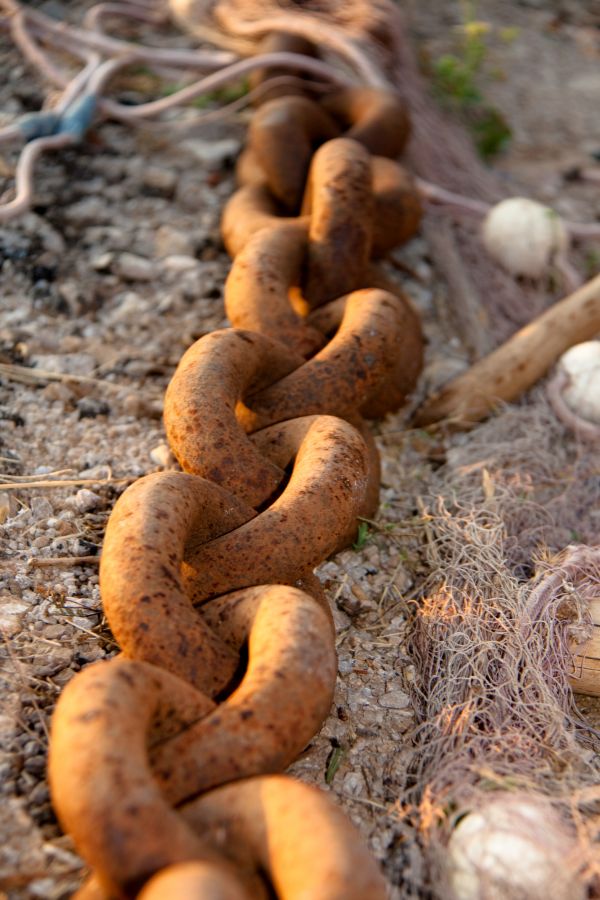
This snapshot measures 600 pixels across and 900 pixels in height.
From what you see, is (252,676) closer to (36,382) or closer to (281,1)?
(36,382)

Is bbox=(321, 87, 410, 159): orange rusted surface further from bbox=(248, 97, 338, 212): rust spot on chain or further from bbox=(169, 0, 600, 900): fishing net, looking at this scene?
bbox=(169, 0, 600, 900): fishing net

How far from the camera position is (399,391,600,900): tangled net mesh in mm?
1688

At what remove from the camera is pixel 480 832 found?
5.15 ft

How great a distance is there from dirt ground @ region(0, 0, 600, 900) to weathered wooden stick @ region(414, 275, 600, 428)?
94 mm

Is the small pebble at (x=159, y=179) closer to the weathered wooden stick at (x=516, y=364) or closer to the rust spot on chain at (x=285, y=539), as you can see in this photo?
the weathered wooden stick at (x=516, y=364)

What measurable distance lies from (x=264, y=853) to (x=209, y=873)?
12 cm

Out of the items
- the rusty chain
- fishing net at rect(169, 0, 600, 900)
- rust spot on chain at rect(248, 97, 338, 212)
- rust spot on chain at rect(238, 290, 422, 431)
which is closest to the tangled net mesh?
fishing net at rect(169, 0, 600, 900)

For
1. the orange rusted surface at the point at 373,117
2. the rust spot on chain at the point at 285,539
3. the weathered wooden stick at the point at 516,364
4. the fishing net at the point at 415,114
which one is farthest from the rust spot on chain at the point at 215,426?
the orange rusted surface at the point at 373,117

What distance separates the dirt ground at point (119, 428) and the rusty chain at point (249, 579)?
0.18 metres

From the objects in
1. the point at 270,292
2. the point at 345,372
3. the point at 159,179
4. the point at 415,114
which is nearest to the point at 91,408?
the point at 270,292

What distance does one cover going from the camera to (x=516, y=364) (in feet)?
9.14

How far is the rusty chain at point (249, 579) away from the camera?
1360 mm

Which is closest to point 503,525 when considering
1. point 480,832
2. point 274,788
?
point 480,832

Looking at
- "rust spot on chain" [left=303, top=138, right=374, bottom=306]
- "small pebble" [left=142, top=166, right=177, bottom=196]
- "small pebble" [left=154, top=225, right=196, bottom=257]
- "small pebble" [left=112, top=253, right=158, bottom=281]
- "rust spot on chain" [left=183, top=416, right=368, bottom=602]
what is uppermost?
"rust spot on chain" [left=303, top=138, right=374, bottom=306]
